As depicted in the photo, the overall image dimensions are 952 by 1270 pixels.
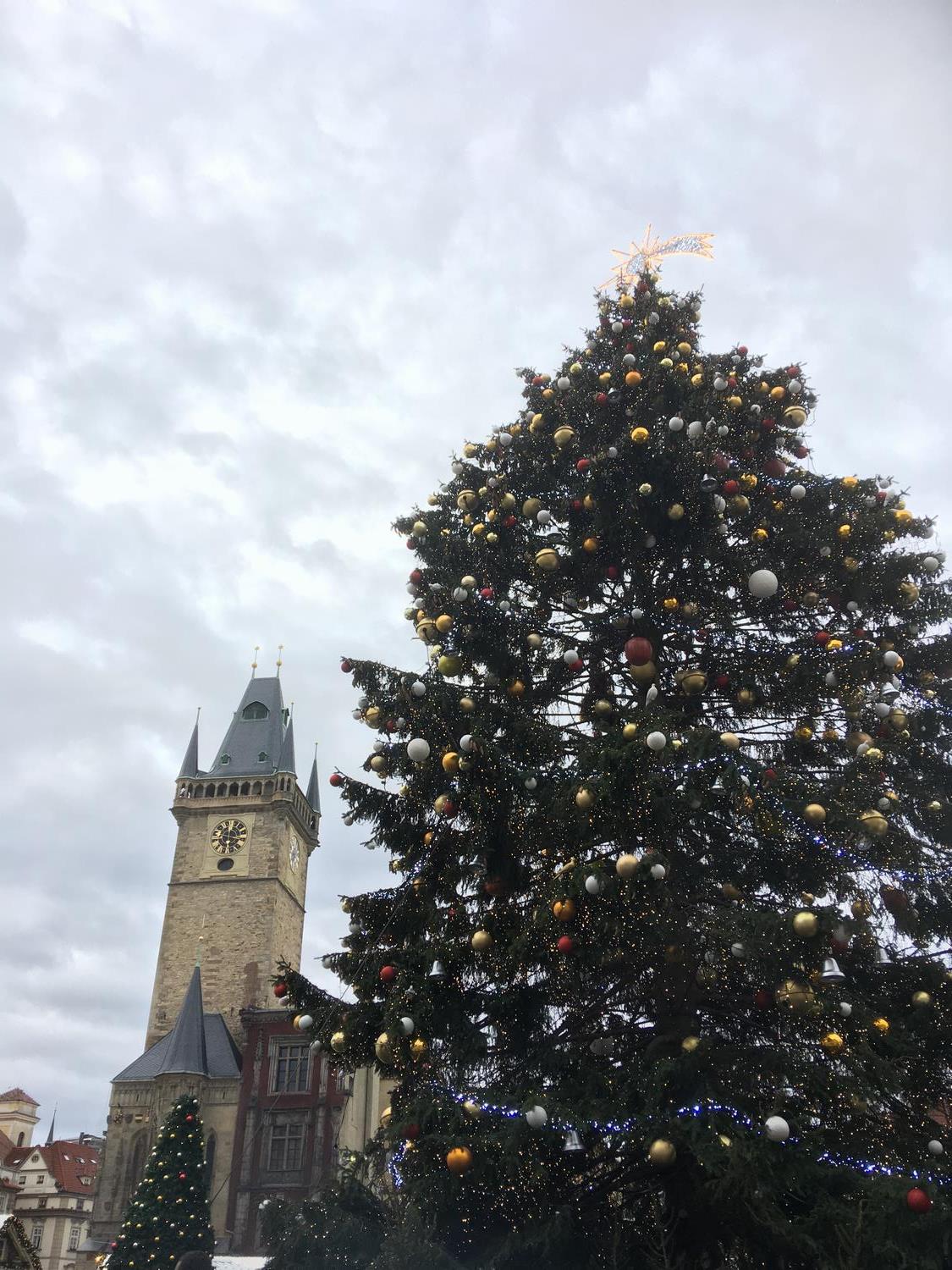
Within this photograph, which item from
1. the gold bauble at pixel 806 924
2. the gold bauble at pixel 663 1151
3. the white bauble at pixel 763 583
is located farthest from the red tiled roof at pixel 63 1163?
the gold bauble at pixel 806 924

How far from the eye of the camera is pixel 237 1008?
40531 millimetres

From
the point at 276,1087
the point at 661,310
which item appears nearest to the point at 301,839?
the point at 276,1087

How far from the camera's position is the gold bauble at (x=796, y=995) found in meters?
6.06

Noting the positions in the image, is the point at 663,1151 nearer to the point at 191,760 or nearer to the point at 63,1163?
the point at 191,760

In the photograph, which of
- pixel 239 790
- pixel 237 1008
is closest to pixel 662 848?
pixel 237 1008

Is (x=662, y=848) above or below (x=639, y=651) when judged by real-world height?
below

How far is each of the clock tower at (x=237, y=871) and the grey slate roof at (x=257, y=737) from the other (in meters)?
0.06

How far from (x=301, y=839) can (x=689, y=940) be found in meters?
Result: 44.5

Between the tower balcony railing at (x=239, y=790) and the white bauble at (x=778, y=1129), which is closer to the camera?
the white bauble at (x=778, y=1129)

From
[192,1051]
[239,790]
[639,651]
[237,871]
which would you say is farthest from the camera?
[239,790]

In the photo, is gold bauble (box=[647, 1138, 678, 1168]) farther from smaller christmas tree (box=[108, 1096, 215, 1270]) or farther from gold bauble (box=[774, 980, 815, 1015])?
smaller christmas tree (box=[108, 1096, 215, 1270])

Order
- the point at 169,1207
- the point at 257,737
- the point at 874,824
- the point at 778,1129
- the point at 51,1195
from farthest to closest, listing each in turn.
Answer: the point at 51,1195, the point at 257,737, the point at 169,1207, the point at 874,824, the point at 778,1129

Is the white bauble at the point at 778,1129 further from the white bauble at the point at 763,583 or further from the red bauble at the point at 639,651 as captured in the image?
the white bauble at the point at 763,583

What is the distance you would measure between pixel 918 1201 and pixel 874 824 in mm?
2231
